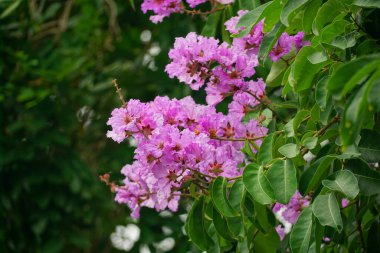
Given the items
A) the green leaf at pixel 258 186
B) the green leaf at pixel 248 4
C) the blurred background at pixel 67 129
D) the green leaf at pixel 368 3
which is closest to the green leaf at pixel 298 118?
the green leaf at pixel 258 186

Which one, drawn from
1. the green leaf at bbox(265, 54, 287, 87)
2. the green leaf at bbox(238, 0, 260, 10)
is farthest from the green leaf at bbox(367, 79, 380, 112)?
the green leaf at bbox(238, 0, 260, 10)

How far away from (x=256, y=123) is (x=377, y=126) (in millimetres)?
214

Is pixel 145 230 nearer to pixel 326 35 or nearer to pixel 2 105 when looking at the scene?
pixel 2 105

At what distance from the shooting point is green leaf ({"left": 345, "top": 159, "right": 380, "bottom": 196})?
3.90ft

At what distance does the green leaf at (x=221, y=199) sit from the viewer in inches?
46.8

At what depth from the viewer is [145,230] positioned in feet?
9.28

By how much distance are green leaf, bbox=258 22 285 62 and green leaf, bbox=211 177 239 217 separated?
8.8 inches

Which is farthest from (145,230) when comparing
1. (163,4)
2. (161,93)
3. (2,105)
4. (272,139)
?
(272,139)

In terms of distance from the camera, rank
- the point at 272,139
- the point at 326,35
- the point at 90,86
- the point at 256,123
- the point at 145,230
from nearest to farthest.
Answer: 1. the point at 326,35
2. the point at 272,139
3. the point at 256,123
4. the point at 145,230
5. the point at 90,86

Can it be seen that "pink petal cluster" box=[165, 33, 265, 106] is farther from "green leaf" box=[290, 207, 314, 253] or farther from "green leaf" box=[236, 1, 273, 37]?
"green leaf" box=[290, 207, 314, 253]

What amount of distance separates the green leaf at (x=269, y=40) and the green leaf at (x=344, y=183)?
0.80 feet

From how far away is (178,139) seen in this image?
1.20m

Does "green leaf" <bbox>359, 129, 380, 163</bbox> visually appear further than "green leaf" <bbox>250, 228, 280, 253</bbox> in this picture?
No

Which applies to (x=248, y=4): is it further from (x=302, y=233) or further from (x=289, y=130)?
(x=302, y=233)
